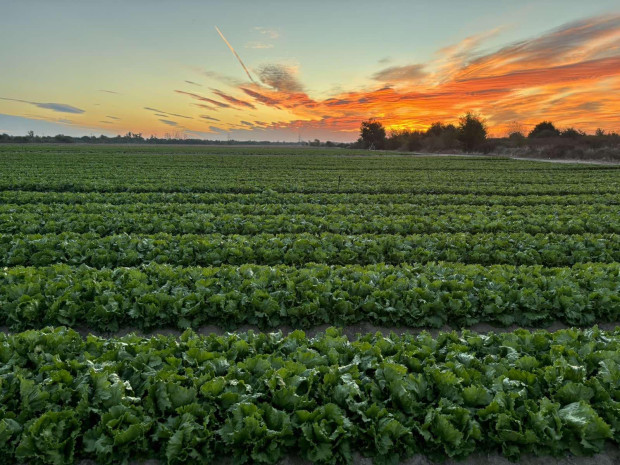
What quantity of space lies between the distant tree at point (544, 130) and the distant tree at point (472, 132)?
19.7 m

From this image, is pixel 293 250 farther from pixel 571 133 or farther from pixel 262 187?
pixel 571 133

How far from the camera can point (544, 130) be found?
109 m

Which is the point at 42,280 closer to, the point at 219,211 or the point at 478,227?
the point at 219,211

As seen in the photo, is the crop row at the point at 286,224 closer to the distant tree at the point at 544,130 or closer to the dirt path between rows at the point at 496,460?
the dirt path between rows at the point at 496,460

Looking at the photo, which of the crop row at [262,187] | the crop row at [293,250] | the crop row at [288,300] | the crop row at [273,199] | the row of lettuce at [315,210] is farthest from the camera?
the crop row at [262,187]

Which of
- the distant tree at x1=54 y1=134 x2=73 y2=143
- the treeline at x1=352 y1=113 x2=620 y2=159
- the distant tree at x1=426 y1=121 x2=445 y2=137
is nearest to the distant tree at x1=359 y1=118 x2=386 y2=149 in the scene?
the treeline at x1=352 y1=113 x2=620 y2=159

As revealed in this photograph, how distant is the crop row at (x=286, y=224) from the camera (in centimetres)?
1351

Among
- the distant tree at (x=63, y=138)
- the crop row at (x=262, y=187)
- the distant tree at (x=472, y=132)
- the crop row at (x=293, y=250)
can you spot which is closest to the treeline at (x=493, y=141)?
the distant tree at (x=472, y=132)

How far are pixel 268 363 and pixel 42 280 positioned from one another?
614 cm

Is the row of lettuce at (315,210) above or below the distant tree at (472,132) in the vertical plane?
below

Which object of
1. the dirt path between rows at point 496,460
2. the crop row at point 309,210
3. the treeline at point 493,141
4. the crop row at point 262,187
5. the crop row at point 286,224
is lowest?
the dirt path between rows at point 496,460

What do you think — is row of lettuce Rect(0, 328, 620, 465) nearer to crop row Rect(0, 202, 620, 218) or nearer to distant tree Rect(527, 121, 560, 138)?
crop row Rect(0, 202, 620, 218)

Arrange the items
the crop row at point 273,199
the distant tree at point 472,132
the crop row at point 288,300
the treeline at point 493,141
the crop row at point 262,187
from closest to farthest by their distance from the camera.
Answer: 1. the crop row at point 288,300
2. the crop row at point 273,199
3. the crop row at point 262,187
4. the treeline at point 493,141
5. the distant tree at point 472,132

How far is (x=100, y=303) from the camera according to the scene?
730 cm
